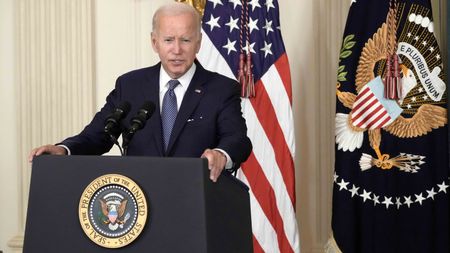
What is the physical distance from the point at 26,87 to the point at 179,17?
3.09 metres

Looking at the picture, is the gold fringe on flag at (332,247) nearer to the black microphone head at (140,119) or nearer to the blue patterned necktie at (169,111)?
the blue patterned necktie at (169,111)

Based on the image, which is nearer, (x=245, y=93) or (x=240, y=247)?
(x=240, y=247)

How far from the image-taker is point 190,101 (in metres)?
2.80

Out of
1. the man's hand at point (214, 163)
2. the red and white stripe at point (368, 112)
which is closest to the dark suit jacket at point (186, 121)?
the man's hand at point (214, 163)

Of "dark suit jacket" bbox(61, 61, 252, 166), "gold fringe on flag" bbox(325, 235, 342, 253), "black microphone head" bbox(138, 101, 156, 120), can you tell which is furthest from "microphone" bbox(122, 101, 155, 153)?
"gold fringe on flag" bbox(325, 235, 342, 253)

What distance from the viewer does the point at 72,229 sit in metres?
2.17

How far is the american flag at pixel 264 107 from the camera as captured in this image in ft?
14.9

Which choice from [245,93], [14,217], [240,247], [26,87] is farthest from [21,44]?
[240,247]

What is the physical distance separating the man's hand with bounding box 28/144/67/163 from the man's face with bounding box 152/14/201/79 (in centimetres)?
54

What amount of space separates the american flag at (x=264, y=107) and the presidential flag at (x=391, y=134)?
325 mm

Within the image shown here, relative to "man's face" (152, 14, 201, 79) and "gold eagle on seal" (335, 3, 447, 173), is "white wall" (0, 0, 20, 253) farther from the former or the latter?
"man's face" (152, 14, 201, 79)

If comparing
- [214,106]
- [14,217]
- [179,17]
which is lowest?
[14,217]

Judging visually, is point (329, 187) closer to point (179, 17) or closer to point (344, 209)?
point (344, 209)

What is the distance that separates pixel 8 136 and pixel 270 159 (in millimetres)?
2267
